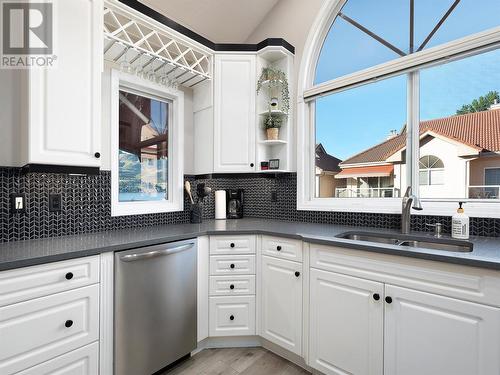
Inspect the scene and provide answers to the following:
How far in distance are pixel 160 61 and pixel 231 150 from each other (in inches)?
36.3

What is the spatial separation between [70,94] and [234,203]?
67.2 inches

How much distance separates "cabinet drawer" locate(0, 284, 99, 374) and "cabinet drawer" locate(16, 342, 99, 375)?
28 mm

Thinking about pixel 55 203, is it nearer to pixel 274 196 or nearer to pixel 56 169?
pixel 56 169

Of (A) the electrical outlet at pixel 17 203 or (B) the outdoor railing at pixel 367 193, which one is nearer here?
(A) the electrical outlet at pixel 17 203

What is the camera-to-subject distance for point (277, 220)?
2.68 metres

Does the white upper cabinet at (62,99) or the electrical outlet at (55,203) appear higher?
the white upper cabinet at (62,99)

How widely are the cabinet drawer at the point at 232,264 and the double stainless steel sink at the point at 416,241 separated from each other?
72cm

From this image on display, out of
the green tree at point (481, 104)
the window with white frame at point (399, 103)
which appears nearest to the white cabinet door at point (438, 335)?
the window with white frame at point (399, 103)

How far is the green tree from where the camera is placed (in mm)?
1777

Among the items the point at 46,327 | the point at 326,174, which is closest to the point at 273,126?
the point at 326,174

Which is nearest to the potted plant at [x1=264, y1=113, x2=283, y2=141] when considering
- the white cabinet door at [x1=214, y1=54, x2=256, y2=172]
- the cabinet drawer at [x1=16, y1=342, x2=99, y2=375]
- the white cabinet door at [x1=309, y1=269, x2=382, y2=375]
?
the white cabinet door at [x1=214, y1=54, x2=256, y2=172]

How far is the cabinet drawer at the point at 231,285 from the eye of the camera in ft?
6.81

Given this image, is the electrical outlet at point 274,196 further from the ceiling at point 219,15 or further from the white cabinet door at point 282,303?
the ceiling at point 219,15

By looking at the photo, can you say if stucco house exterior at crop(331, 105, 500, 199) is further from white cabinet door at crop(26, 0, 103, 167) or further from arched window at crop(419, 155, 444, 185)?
white cabinet door at crop(26, 0, 103, 167)
